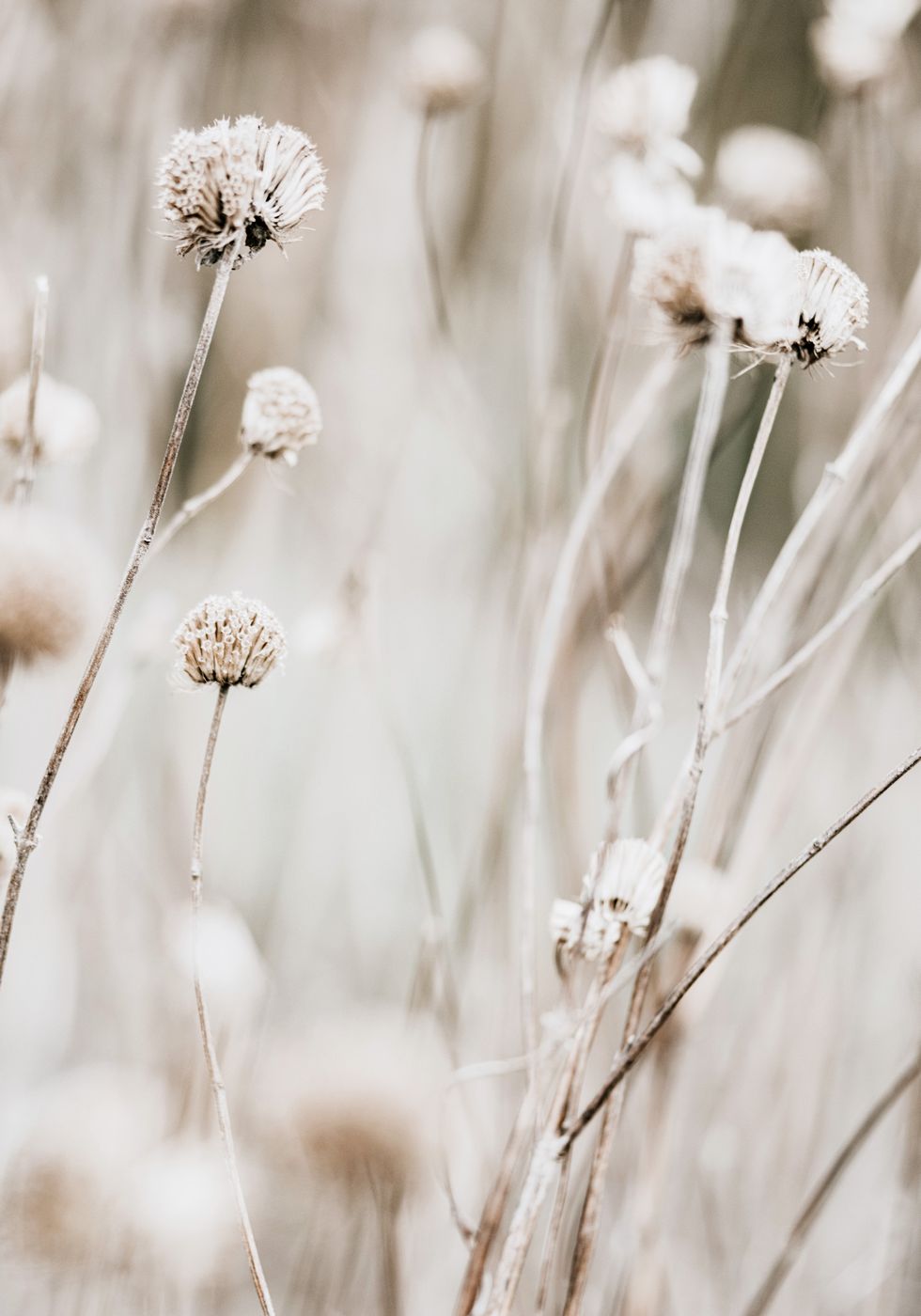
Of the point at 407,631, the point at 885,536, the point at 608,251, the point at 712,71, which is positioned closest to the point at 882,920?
the point at 885,536

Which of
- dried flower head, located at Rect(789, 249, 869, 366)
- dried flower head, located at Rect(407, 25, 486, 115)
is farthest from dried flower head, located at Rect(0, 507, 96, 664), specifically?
dried flower head, located at Rect(407, 25, 486, 115)

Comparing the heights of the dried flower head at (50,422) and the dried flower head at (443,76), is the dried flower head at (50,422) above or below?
below

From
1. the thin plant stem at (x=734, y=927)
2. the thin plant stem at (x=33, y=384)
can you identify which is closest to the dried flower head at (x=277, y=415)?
the thin plant stem at (x=33, y=384)

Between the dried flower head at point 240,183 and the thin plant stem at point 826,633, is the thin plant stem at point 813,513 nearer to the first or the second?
the thin plant stem at point 826,633

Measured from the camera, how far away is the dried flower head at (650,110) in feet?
1.21

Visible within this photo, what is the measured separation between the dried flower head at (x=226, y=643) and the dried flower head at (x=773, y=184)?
0.42 metres

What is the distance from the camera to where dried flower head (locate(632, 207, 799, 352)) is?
216mm

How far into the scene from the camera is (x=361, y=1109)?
1.17 ft

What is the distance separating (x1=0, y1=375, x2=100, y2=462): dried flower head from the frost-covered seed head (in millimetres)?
257

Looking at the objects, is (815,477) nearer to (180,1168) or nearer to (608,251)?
(608,251)

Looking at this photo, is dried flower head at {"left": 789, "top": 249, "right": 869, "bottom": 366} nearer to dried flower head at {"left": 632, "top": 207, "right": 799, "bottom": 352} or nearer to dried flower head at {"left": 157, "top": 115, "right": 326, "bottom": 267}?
dried flower head at {"left": 632, "top": 207, "right": 799, "bottom": 352}

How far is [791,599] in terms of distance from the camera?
0.41 metres

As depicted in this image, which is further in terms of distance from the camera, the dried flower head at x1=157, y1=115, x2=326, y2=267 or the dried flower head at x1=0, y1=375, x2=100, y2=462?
the dried flower head at x1=0, y1=375, x2=100, y2=462

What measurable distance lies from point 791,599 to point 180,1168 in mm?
379
